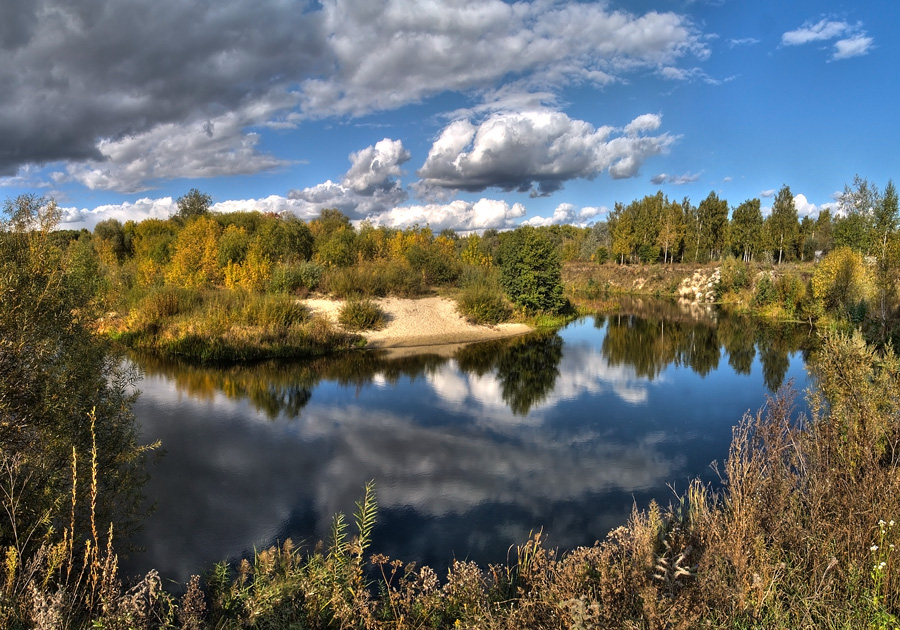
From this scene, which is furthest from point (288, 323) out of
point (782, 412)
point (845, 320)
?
point (845, 320)

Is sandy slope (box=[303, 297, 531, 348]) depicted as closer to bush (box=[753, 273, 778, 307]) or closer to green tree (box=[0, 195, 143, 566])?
green tree (box=[0, 195, 143, 566])

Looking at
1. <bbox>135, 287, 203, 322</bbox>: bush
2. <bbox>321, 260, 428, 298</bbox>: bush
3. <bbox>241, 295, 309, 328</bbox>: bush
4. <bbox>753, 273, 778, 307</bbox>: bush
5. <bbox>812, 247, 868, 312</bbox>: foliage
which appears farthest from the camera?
<bbox>753, 273, 778, 307</bbox>: bush

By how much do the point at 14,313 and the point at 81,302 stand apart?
86 cm

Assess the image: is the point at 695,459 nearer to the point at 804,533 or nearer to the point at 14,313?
the point at 804,533

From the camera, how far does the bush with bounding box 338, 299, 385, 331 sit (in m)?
22.1

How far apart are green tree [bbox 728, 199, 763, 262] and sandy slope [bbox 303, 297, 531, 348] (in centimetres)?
3057

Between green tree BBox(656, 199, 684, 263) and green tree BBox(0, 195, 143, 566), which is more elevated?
green tree BBox(656, 199, 684, 263)

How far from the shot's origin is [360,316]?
882 inches

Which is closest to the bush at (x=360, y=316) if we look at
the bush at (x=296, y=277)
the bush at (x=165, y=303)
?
the bush at (x=296, y=277)

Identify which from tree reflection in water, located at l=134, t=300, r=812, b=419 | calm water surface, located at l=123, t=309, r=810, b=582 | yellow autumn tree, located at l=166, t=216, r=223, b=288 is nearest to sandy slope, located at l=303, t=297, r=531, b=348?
tree reflection in water, located at l=134, t=300, r=812, b=419

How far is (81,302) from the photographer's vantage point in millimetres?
5184

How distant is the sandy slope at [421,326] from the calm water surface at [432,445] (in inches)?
127

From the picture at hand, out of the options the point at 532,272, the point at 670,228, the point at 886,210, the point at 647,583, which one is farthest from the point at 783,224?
the point at 647,583

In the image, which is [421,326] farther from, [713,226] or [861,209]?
[713,226]
